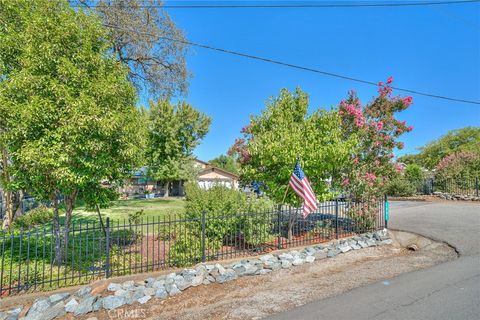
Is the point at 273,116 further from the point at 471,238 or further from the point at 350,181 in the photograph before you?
the point at 471,238

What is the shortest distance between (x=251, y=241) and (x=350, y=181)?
4297 mm

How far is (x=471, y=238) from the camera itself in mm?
8570

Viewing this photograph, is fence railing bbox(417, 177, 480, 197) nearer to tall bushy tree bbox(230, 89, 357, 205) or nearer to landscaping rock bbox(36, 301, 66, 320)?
tall bushy tree bbox(230, 89, 357, 205)

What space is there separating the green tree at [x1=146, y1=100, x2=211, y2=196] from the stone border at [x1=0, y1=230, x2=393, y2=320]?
78.6ft

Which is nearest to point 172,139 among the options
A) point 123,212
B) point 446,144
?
point 123,212

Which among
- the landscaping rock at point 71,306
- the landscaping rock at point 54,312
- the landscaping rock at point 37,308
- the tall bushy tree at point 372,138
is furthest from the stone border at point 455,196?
the landscaping rock at point 37,308

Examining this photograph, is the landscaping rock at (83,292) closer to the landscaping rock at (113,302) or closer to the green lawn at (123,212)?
the landscaping rock at (113,302)

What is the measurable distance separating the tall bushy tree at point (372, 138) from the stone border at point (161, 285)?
109 inches

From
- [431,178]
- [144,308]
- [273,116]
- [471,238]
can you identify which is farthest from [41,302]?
[431,178]

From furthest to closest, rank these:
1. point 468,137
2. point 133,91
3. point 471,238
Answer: point 468,137, point 471,238, point 133,91

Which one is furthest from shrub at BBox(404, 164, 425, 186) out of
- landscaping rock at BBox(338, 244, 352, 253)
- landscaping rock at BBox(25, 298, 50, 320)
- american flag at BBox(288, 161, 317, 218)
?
landscaping rock at BBox(25, 298, 50, 320)

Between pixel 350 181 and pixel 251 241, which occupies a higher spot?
pixel 350 181
